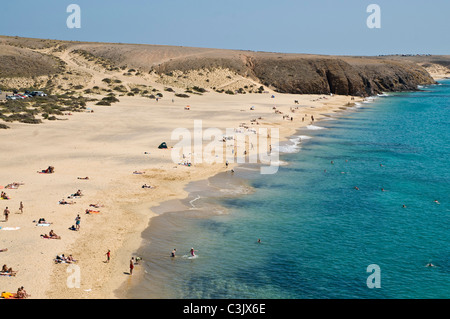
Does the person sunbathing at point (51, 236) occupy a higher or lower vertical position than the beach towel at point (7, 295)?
higher

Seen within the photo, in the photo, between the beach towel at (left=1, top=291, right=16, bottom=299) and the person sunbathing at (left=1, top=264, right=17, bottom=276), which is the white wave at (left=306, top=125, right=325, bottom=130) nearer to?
the person sunbathing at (left=1, top=264, right=17, bottom=276)

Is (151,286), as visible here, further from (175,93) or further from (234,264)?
(175,93)

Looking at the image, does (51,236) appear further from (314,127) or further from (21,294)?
(314,127)

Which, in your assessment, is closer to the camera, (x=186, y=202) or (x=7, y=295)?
(x=7, y=295)

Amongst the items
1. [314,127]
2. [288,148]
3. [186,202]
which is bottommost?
[186,202]

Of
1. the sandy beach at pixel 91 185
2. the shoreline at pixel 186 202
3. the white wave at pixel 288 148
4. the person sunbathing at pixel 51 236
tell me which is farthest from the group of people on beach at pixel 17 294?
the white wave at pixel 288 148

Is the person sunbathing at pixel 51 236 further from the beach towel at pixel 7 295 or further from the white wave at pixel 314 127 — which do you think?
the white wave at pixel 314 127

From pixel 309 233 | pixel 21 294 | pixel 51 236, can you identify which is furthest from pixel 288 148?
pixel 21 294
